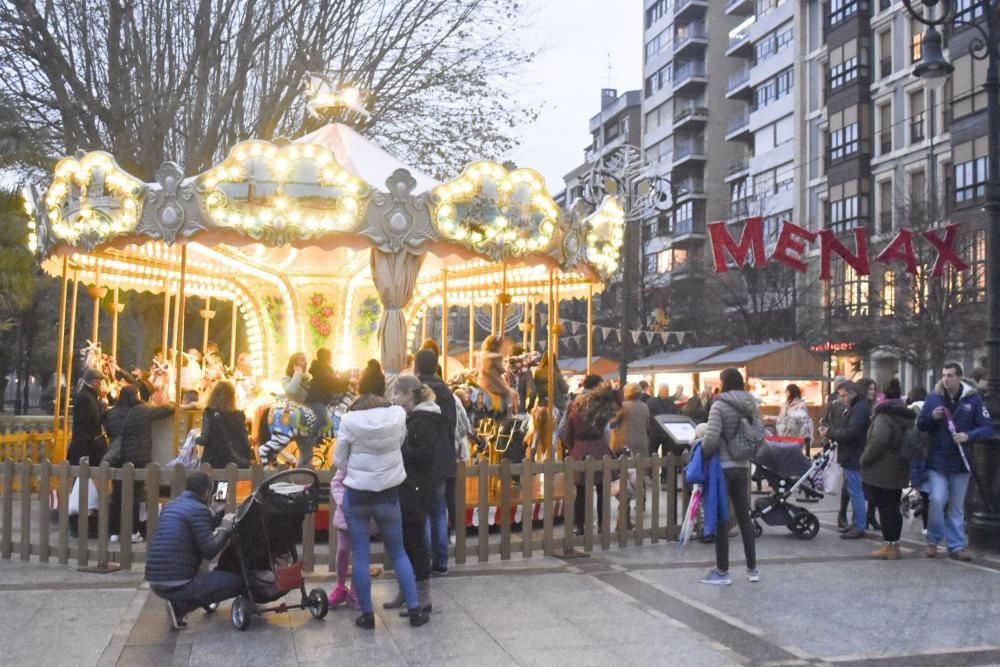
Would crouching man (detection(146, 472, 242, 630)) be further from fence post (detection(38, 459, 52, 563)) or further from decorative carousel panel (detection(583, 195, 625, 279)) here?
decorative carousel panel (detection(583, 195, 625, 279))

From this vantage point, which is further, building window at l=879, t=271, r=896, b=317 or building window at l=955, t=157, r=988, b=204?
building window at l=955, t=157, r=988, b=204

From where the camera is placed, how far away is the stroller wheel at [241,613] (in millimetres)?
6984

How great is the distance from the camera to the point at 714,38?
211ft

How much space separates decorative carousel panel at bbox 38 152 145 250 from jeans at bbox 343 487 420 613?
19.0ft

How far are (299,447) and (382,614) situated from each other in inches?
160

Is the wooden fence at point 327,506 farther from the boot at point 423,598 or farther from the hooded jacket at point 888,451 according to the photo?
the hooded jacket at point 888,451

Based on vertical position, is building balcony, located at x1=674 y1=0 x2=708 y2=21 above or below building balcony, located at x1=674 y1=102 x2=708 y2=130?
above

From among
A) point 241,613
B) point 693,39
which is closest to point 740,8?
point 693,39

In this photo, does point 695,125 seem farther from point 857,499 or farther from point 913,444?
point 913,444

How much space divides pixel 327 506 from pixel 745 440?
158 inches

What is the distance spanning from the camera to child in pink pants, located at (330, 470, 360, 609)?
747 cm

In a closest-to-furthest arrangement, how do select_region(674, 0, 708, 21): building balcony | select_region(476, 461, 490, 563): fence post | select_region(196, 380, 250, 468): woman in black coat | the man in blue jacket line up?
select_region(476, 461, 490, 563): fence post, select_region(196, 380, 250, 468): woman in black coat, the man in blue jacket, select_region(674, 0, 708, 21): building balcony

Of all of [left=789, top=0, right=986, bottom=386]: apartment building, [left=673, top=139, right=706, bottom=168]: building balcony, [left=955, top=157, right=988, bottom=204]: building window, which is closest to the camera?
[left=789, top=0, right=986, bottom=386]: apartment building

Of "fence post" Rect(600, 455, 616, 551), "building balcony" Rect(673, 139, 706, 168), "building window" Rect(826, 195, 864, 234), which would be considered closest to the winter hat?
"fence post" Rect(600, 455, 616, 551)
